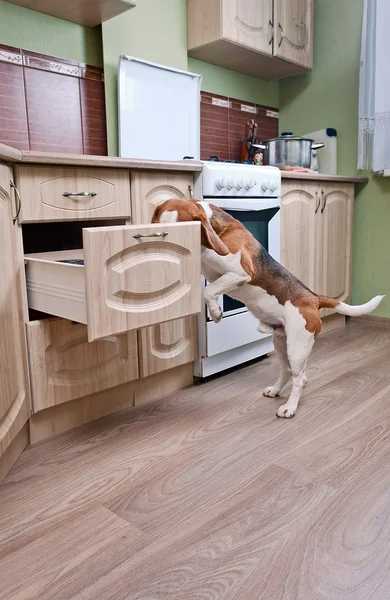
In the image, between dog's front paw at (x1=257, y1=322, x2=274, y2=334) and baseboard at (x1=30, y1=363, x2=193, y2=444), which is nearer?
baseboard at (x1=30, y1=363, x2=193, y2=444)

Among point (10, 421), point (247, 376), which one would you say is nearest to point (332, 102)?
point (247, 376)

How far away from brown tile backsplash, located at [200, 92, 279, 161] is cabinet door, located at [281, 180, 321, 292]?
0.56 metres

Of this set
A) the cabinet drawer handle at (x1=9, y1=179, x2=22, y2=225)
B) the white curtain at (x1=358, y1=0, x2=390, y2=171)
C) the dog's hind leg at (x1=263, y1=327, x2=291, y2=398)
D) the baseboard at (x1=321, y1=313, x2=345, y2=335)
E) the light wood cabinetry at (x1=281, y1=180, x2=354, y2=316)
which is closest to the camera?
the cabinet drawer handle at (x1=9, y1=179, x2=22, y2=225)

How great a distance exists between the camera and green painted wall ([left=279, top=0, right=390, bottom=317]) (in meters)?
2.77

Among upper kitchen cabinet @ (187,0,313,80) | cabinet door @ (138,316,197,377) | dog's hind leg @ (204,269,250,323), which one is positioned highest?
upper kitchen cabinet @ (187,0,313,80)

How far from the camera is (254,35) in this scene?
2434 mm

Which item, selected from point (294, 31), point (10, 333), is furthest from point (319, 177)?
point (10, 333)

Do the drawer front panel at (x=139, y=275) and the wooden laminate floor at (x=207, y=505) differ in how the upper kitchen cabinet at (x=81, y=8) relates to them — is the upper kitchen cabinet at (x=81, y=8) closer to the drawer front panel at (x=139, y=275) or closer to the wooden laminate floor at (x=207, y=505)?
the drawer front panel at (x=139, y=275)

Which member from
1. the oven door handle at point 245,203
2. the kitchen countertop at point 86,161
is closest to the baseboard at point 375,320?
the oven door handle at point 245,203

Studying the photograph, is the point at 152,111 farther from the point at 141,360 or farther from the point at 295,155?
the point at 141,360

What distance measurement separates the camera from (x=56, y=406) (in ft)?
4.83

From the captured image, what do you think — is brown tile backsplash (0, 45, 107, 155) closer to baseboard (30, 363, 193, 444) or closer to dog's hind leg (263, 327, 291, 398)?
baseboard (30, 363, 193, 444)

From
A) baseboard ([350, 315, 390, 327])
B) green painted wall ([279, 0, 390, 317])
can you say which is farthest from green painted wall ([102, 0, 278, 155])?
baseboard ([350, 315, 390, 327])

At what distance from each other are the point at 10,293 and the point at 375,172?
221cm
